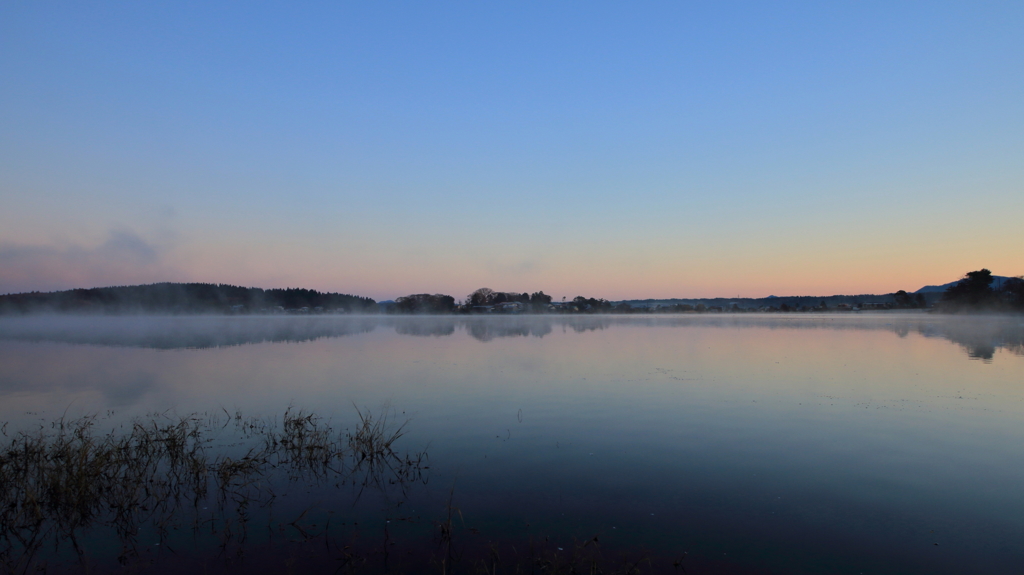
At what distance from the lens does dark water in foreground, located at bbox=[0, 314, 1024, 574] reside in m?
4.40

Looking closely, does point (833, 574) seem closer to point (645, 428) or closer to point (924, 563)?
point (924, 563)

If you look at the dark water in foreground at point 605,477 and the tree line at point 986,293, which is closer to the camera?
the dark water in foreground at point 605,477

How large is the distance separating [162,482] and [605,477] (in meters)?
5.34

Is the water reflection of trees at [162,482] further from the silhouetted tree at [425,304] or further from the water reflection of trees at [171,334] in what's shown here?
the silhouetted tree at [425,304]

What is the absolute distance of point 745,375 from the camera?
47.9 ft

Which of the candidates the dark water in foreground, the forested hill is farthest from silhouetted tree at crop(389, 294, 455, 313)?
the dark water in foreground

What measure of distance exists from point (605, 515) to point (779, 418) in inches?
226

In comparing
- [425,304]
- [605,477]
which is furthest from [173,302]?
[605,477]

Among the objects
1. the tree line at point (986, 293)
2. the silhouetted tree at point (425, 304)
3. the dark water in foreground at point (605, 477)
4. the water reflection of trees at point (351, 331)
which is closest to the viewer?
the dark water in foreground at point (605, 477)

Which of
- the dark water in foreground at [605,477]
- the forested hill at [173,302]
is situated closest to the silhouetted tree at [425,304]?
the forested hill at [173,302]

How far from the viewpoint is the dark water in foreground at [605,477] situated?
14.4ft

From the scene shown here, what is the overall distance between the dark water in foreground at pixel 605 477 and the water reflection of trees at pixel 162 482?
0.05 metres

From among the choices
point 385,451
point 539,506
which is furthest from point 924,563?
point 385,451

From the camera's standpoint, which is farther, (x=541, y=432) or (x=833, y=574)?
(x=541, y=432)
